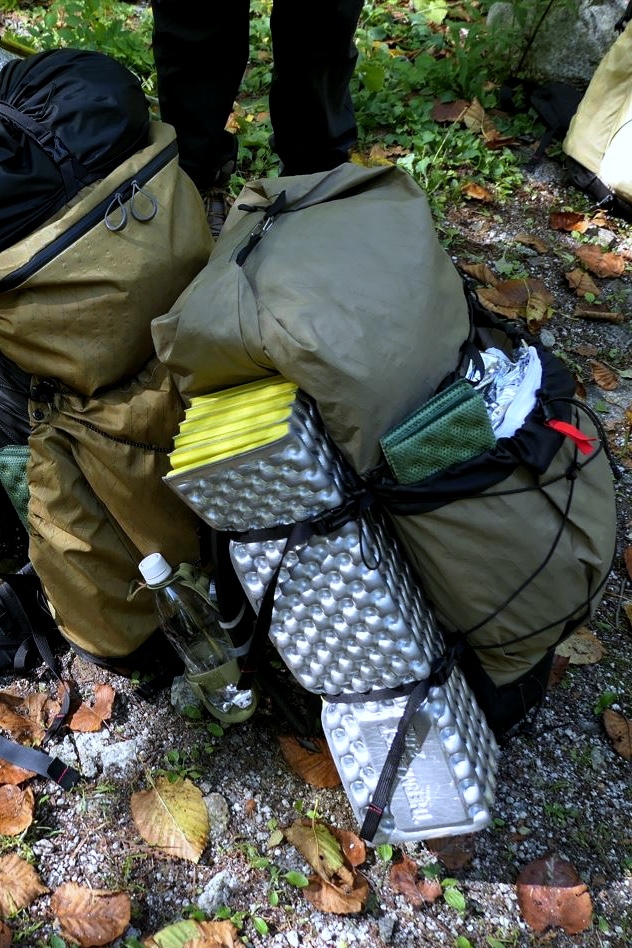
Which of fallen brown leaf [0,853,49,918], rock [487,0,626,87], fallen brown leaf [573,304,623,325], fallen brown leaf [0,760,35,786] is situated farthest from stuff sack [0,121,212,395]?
rock [487,0,626,87]

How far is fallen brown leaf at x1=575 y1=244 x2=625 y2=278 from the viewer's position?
3.10 metres

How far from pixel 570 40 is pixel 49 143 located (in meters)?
2.99

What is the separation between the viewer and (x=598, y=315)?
9.59 ft

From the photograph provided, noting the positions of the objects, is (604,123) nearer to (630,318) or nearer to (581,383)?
(630,318)

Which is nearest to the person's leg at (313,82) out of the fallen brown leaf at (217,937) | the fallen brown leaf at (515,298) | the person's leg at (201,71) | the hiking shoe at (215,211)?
the person's leg at (201,71)

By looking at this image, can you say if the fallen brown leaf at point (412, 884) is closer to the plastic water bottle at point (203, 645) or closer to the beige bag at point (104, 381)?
the plastic water bottle at point (203, 645)

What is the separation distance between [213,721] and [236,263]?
3.73 ft

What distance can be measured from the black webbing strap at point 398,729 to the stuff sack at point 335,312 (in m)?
0.47

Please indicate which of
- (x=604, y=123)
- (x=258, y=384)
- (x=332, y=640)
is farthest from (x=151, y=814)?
(x=604, y=123)

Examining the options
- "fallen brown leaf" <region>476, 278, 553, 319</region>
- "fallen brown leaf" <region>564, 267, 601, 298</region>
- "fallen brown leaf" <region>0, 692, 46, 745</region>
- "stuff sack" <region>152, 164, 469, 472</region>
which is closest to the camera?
"stuff sack" <region>152, 164, 469, 472</region>

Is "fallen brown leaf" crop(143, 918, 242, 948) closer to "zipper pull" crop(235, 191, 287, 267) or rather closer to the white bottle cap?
the white bottle cap

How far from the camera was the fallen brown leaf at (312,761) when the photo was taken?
1874 millimetres

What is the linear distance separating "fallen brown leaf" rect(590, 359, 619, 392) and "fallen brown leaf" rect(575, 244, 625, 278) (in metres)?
0.50

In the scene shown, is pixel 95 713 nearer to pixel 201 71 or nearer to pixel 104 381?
pixel 104 381
